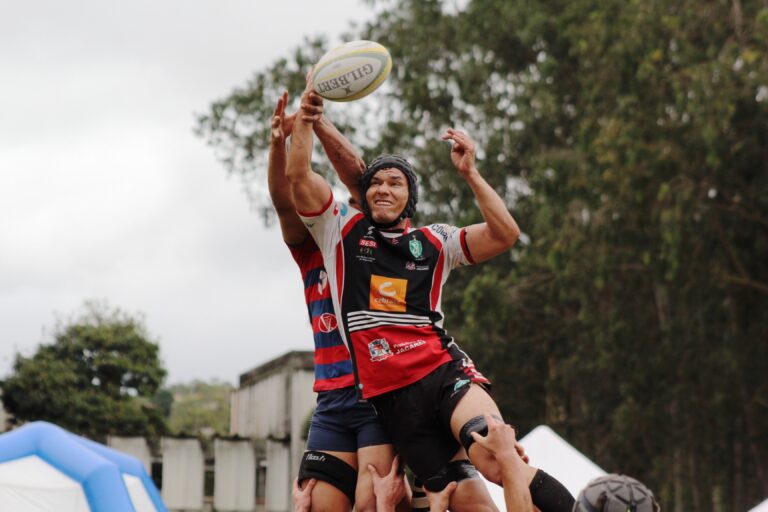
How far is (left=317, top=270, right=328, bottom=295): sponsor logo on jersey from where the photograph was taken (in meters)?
6.16

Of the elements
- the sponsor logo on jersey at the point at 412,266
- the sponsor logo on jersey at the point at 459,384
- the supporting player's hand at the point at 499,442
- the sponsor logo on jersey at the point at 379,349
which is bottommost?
the supporting player's hand at the point at 499,442

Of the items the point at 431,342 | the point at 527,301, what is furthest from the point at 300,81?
the point at 431,342

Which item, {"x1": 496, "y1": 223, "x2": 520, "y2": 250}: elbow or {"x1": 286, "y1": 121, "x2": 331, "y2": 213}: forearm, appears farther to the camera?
{"x1": 496, "y1": 223, "x2": 520, "y2": 250}: elbow

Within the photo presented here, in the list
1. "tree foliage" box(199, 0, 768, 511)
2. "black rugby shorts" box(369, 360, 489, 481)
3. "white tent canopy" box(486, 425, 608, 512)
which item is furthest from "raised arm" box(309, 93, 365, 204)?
"tree foliage" box(199, 0, 768, 511)

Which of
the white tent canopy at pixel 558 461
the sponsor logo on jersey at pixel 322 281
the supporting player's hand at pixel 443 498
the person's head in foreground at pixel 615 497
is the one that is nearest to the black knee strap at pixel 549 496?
the supporting player's hand at pixel 443 498

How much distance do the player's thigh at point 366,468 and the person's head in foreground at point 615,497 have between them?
260 centimetres

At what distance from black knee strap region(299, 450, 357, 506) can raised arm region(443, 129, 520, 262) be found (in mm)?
1255

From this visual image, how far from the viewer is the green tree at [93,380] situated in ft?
95.5

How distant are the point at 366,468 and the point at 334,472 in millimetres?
218

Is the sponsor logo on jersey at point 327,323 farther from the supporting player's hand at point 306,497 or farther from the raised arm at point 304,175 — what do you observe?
the supporting player's hand at point 306,497

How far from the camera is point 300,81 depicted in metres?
27.4

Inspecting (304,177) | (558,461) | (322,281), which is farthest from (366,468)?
(558,461)

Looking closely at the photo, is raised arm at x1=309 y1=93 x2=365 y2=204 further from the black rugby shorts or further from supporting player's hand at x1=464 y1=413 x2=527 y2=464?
supporting player's hand at x1=464 y1=413 x2=527 y2=464

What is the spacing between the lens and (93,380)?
102ft
